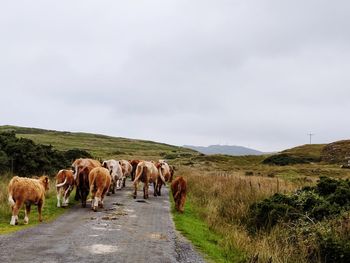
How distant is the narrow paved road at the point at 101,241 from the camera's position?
10.3m

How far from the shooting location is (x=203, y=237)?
14.5m

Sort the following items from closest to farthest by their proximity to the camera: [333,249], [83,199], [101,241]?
[101,241], [333,249], [83,199]

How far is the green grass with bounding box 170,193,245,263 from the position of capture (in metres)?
12.0

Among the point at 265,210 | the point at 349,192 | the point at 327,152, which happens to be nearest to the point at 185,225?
the point at 265,210

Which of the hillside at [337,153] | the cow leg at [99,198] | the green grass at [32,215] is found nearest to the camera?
the green grass at [32,215]

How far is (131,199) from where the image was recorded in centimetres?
2336

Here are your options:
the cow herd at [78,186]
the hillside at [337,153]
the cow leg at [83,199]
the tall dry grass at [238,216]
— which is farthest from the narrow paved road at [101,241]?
the hillside at [337,153]

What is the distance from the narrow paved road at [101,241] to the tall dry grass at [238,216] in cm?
162

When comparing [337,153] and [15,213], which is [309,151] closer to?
[337,153]

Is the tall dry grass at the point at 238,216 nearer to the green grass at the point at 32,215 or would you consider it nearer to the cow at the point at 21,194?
the green grass at the point at 32,215

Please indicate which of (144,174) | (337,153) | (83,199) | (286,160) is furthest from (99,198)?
(337,153)

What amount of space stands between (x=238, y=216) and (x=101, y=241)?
27.2 feet

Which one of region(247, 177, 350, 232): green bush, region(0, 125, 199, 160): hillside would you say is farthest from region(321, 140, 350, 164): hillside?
region(247, 177, 350, 232): green bush

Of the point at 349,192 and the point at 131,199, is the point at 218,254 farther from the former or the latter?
the point at 131,199
